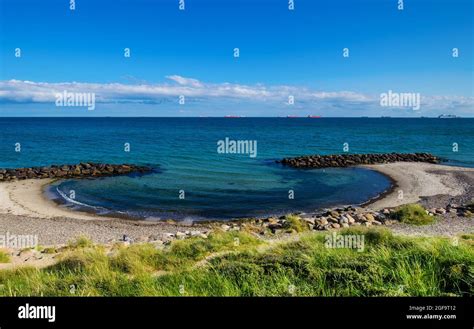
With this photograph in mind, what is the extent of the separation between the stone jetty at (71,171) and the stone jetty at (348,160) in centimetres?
2078

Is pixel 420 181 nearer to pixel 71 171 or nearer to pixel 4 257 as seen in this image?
pixel 4 257

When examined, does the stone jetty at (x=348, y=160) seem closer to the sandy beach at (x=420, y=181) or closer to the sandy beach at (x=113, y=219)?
the sandy beach at (x=420, y=181)

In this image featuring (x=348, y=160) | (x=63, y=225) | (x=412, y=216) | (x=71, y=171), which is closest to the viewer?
(x=412, y=216)

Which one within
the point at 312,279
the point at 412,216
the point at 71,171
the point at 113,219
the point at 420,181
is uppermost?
the point at 312,279

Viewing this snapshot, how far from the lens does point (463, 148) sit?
228 feet

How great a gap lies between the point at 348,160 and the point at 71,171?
3804 cm

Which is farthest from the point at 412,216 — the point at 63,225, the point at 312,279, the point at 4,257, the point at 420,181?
the point at 63,225

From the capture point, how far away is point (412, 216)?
71.2 feet

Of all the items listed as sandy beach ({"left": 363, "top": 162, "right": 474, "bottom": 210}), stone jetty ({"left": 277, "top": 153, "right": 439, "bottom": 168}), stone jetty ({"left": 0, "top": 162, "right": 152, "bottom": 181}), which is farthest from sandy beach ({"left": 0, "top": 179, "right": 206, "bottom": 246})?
stone jetty ({"left": 277, "top": 153, "right": 439, "bottom": 168})

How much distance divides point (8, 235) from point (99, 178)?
20.2 metres

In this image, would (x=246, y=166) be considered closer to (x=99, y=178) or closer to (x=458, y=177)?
(x=99, y=178)

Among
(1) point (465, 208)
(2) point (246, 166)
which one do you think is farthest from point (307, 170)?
(1) point (465, 208)

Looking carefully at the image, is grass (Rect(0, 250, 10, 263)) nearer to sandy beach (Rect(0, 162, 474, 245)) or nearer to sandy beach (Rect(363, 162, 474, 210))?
sandy beach (Rect(0, 162, 474, 245))

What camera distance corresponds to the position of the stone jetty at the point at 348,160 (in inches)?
2021
